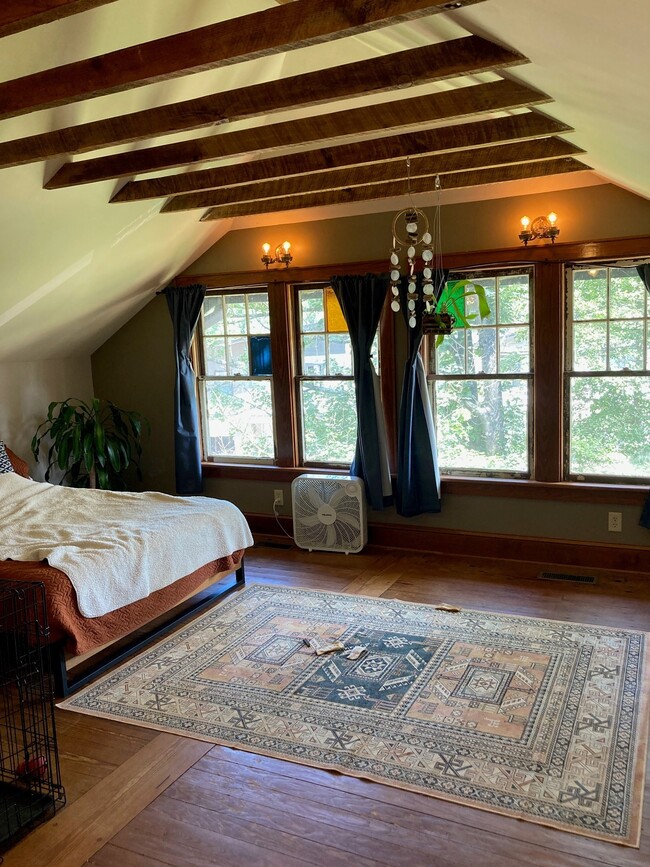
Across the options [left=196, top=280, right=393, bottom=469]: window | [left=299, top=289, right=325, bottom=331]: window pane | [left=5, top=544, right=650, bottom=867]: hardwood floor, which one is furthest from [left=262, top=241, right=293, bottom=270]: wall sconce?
[left=5, top=544, right=650, bottom=867]: hardwood floor

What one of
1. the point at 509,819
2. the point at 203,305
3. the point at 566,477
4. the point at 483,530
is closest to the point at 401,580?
the point at 483,530

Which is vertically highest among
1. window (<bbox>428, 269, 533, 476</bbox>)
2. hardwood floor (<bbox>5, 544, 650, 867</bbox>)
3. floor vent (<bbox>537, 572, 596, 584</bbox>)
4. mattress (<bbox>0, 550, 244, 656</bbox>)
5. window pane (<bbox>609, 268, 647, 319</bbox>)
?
window pane (<bbox>609, 268, 647, 319</bbox>)

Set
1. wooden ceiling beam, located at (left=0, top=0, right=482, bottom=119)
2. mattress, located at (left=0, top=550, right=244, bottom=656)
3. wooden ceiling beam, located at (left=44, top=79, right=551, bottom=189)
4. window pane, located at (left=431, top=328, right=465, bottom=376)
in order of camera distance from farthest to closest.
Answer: window pane, located at (left=431, top=328, right=465, bottom=376)
mattress, located at (left=0, top=550, right=244, bottom=656)
wooden ceiling beam, located at (left=44, top=79, right=551, bottom=189)
wooden ceiling beam, located at (left=0, top=0, right=482, bottom=119)

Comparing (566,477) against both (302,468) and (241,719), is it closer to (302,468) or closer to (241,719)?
(302,468)

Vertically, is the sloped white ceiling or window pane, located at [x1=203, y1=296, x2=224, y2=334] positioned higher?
the sloped white ceiling

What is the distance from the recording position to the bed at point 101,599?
3.36 m

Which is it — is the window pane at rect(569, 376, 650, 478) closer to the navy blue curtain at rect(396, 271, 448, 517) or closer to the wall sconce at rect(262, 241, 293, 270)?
the navy blue curtain at rect(396, 271, 448, 517)

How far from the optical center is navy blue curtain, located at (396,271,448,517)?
16.9 feet

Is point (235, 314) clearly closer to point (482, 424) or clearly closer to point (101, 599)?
point (482, 424)

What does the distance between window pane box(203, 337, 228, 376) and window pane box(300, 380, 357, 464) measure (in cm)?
76

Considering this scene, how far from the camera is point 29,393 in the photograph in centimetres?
588

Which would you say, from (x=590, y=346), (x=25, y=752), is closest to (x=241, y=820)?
(x=25, y=752)

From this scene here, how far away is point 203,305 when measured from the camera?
6.11 metres

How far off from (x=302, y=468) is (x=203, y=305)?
1601 millimetres
